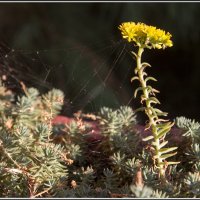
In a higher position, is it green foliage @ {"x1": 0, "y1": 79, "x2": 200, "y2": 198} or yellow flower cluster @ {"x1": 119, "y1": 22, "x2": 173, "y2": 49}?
yellow flower cluster @ {"x1": 119, "y1": 22, "x2": 173, "y2": 49}

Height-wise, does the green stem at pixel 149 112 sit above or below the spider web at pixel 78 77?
below

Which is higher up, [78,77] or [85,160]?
[78,77]

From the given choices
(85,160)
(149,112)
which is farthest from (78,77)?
(149,112)

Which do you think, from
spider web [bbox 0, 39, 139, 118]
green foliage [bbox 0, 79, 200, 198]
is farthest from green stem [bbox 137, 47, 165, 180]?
spider web [bbox 0, 39, 139, 118]

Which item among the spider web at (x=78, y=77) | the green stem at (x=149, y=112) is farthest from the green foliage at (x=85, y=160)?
the spider web at (x=78, y=77)

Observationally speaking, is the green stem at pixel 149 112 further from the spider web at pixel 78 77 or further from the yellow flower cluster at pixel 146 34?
the spider web at pixel 78 77

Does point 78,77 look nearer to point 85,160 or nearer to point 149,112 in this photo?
point 85,160

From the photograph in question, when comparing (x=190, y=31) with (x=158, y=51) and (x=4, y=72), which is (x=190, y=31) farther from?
(x=4, y=72)

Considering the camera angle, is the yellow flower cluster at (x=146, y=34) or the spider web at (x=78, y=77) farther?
the spider web at (x=78, y=77)

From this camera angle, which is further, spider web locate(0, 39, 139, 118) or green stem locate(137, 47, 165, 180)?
spider web locate(0, 39, 139, 118)

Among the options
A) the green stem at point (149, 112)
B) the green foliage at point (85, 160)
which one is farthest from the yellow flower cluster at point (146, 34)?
the green foliage at point (85, 160)

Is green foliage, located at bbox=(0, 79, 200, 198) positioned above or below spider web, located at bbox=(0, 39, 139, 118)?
below

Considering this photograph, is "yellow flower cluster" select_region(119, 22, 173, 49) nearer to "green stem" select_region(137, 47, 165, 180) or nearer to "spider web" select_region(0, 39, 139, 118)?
"green stem" select_region(137, 47, 165, 180)
